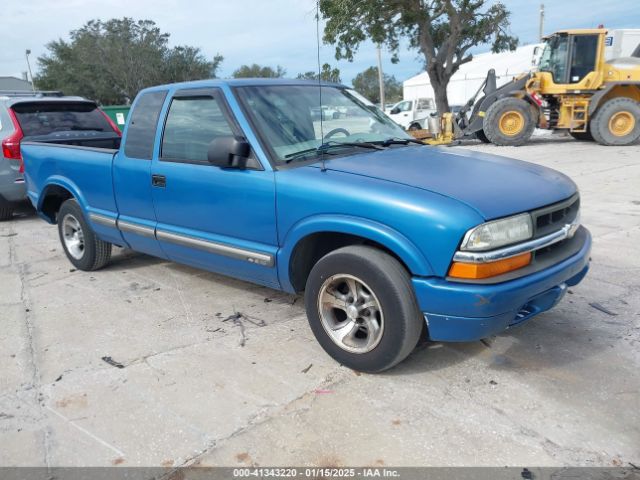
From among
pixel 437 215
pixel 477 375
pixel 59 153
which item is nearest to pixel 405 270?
pixel 437 215

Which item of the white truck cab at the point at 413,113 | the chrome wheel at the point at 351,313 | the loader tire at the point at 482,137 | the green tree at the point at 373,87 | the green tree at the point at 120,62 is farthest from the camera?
the green tree at the point at 373,87

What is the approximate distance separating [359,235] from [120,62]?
140ft

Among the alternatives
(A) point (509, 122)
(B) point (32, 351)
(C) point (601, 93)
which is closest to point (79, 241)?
(B) point (32, 351)

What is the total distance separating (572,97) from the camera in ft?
48.9

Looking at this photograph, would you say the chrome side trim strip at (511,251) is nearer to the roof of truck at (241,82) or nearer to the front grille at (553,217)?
the front grille at (553,217)

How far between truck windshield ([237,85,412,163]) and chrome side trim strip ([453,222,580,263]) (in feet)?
4.34

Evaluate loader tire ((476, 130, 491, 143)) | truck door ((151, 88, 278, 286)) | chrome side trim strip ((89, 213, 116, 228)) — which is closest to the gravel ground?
truck door ((151, 88, 278, 286))

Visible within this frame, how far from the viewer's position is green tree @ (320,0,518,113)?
19828mm

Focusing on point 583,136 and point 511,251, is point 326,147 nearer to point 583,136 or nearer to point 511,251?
point 511,251

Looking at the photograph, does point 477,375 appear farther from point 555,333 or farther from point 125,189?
point 125,189

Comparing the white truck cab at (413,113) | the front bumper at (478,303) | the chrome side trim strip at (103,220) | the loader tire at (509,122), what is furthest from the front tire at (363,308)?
the white truck cab at (413,113)

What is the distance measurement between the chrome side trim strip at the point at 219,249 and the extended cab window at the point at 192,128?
61cm

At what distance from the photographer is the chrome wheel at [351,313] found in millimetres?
3004

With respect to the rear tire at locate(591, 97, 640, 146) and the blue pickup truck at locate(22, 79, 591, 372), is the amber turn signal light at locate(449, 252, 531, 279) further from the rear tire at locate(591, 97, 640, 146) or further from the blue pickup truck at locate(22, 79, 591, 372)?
the rear tire at locate(591, 97, 640, 146)
